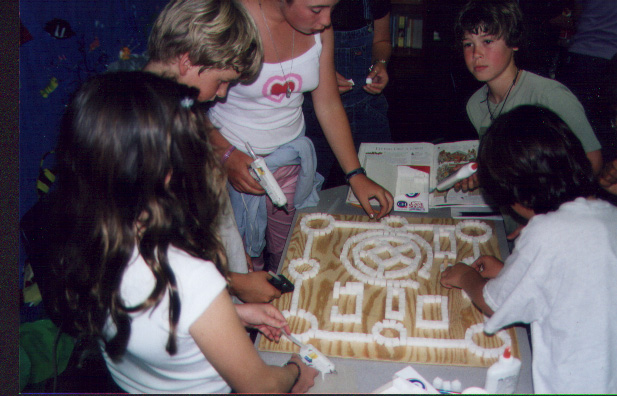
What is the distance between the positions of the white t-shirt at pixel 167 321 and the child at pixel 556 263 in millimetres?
713

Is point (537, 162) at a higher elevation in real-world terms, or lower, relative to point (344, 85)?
higher

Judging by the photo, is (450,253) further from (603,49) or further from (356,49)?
(603,49)

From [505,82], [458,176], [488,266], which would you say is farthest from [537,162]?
[505,82]

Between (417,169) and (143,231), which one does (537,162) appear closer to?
(417,169)

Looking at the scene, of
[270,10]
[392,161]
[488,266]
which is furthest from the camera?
[392,161]

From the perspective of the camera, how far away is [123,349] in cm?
104

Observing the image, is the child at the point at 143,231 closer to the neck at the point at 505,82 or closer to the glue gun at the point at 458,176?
Answer: the glue gun at the point at 458,176

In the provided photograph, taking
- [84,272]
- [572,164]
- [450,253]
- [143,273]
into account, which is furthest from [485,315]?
[84,272]

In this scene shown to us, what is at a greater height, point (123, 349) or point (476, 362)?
point (123, 349)

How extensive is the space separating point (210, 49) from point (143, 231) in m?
0.60

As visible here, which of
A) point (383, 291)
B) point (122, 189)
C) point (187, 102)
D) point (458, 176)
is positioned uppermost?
point (187, 102)

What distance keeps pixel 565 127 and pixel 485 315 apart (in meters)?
0.54

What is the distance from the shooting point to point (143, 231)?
1.00 meters

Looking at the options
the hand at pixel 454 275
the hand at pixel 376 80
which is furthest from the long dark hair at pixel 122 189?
the hand at pixel 376 80
